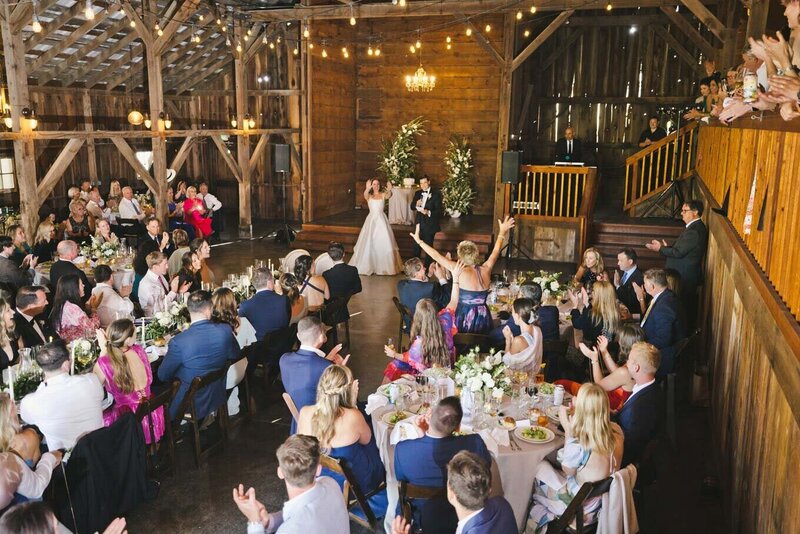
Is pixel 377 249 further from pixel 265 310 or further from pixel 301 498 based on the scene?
pixel 301 498

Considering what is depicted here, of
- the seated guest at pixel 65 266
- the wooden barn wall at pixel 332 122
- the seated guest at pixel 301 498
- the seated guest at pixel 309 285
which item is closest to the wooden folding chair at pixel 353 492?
the seated guest at pixel 301 498

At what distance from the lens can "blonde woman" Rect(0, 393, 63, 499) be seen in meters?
3.46

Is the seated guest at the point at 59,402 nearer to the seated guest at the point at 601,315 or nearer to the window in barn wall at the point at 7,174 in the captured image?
the seated guest at the point at 601,315

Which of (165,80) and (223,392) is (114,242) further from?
(165,80)

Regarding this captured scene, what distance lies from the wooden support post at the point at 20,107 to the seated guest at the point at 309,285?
191 inches

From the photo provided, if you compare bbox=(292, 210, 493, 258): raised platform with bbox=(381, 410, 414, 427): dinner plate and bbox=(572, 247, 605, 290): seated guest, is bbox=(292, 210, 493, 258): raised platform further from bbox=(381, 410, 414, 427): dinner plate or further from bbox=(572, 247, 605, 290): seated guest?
bbox=(381, 410, 414, 427): dinner plate

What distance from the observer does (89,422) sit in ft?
14.4

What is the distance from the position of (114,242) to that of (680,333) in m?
7.42

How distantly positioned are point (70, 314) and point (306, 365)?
8.98 feet

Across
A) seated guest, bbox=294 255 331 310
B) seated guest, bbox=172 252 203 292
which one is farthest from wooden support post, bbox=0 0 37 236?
seated guest, bbox=294 255 331 310

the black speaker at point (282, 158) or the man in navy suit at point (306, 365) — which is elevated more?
the black speaker at point (282, 158)

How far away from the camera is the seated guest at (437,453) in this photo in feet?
12.1

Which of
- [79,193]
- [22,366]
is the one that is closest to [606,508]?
[22,366]

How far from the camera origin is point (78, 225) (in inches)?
415
